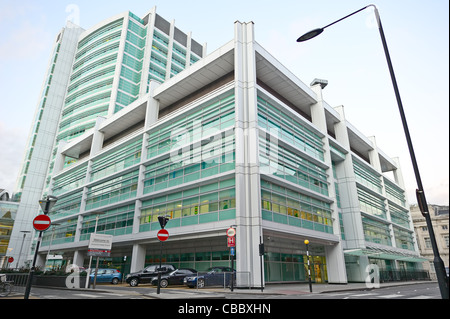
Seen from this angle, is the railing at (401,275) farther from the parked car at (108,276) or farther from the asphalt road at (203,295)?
the parked car at (108,276)

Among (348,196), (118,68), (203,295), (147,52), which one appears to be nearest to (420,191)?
(203,295)

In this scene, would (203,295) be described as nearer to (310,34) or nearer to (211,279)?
(211,279)

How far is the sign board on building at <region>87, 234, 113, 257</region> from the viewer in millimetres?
20688

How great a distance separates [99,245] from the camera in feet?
69.5

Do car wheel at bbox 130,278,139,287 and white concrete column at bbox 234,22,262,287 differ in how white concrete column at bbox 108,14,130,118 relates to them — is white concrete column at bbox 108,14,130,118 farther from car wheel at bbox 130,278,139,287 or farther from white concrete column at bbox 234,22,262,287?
car wheel at bbox 130,278,139,287

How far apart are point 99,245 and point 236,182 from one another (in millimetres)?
11060

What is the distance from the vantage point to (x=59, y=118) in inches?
2739

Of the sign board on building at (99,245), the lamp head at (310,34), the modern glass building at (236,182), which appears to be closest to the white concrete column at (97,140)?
the modern glass building at (236,182)

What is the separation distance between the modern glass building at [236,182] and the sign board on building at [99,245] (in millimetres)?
6335

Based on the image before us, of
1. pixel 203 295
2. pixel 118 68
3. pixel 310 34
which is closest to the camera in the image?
pixel 310 34

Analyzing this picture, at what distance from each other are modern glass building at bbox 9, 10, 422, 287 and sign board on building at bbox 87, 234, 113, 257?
20.8 feet
